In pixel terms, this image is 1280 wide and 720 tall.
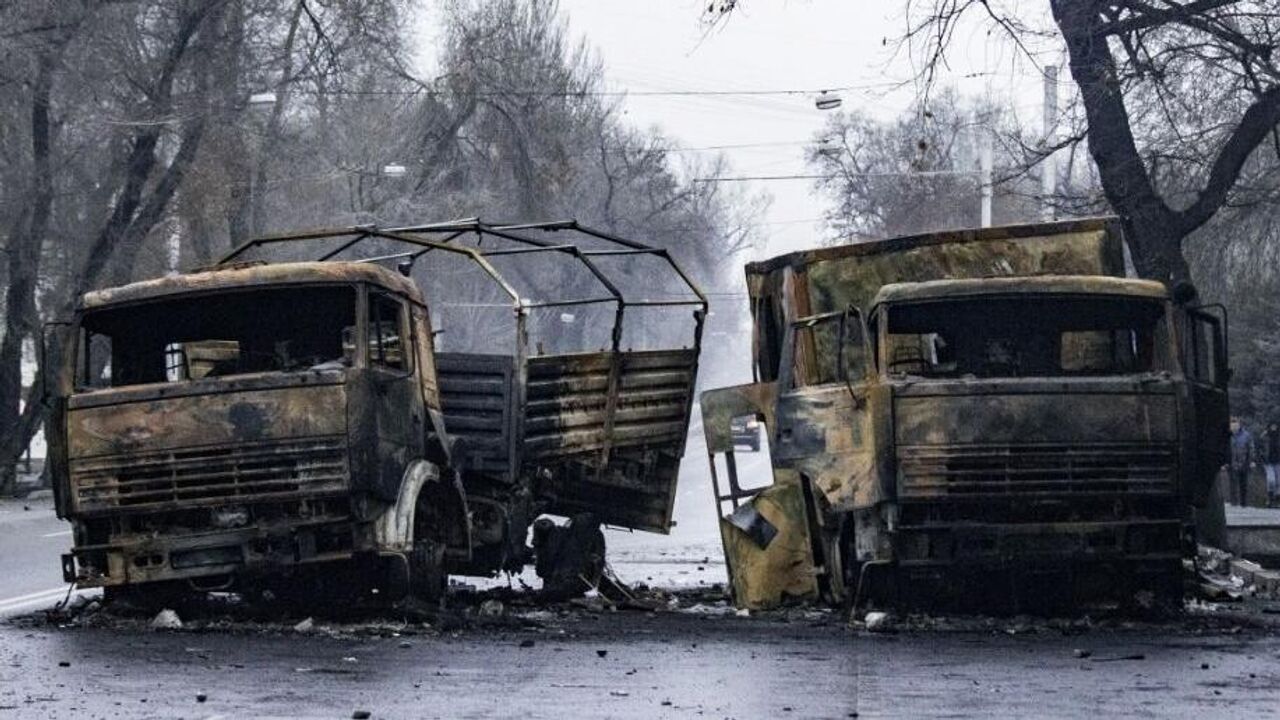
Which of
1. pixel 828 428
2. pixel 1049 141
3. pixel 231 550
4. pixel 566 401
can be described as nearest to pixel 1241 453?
pixel 1049 141

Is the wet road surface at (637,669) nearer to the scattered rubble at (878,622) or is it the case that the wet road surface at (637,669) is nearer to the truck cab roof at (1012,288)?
the scattered rubble at (878,622)

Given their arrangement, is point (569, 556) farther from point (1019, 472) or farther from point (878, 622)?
point (1019, 472)

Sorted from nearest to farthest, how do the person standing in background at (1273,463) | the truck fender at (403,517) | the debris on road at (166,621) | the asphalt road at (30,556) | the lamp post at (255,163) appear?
the truck fender at (403,517) → the debris on road at (166,621) → the asphalt road at (30,556) → the lamp post at (255,163) → the person standing in background at (1273,463)

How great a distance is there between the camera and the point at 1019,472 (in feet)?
45.8

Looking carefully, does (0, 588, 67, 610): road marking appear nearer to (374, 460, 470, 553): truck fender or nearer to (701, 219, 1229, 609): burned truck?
(374, 460, 470, 553): truck fender

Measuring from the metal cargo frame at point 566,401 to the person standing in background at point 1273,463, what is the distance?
22.1 m

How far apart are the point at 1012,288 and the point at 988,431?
105cm

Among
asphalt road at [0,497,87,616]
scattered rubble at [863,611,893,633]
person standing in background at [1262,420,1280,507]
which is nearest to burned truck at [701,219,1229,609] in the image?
scattered rubble at [863,611,893,633]

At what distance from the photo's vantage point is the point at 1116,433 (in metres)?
14.1

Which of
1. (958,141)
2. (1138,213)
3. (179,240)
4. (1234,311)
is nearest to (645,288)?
(958,141)

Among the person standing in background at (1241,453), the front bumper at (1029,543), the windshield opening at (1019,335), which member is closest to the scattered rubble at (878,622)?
the front bumper at (1029,543)

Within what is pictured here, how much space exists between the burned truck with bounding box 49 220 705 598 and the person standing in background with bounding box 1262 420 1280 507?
24.1m

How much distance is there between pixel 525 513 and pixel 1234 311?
24.8 m

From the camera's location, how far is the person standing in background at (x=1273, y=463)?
3844cm
